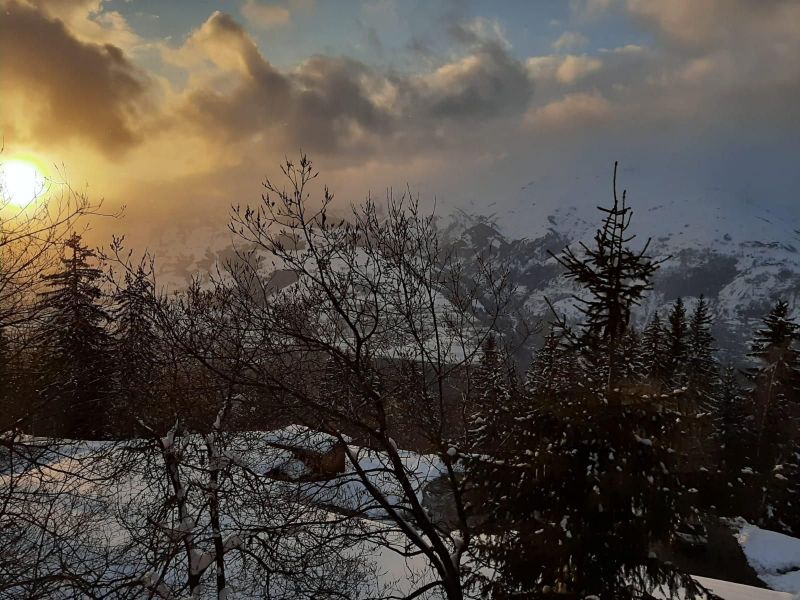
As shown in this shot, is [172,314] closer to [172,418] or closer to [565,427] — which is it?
[172,418]

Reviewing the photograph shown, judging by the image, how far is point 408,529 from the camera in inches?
281

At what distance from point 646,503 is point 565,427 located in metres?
1.28

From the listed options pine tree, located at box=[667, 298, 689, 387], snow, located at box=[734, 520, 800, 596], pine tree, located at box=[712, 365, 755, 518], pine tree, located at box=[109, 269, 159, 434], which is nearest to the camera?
pine tree, located at box=[109, 269, 159, 434]

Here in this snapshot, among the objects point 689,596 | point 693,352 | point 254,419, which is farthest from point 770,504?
point 254,419

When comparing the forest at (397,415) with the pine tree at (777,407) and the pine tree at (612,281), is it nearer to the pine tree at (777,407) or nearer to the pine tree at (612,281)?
the pine tree at (612,281)

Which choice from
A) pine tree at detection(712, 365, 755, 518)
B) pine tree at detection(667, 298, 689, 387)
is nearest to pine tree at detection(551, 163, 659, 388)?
pine tree at detection(712, 365, 755, 518)

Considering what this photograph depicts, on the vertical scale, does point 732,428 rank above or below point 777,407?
below

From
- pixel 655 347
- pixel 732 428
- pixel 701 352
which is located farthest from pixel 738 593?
pixel 701 352

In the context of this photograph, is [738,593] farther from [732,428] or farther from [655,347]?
[732,428]

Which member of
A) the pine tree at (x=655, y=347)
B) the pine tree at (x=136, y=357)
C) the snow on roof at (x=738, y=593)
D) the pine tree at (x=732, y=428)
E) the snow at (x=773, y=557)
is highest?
the pine tree at (x=655, y=347)

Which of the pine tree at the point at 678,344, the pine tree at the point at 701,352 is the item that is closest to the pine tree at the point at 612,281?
the pine tree at the point at 678,344

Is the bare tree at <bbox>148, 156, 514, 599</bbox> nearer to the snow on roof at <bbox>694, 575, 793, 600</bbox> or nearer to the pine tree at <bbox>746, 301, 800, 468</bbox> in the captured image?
the snow on roof at <bbox>694, 575, 793, 600</bbox>

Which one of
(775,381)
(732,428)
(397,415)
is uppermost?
(775,381)

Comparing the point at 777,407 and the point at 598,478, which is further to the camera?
the point at 777,407
